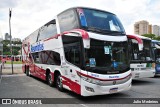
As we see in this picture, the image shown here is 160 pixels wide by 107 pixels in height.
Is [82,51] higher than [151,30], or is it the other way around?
[151,30]

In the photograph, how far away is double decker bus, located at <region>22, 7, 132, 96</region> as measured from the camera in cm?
791

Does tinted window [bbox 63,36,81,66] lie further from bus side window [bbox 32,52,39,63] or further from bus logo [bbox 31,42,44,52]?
bus side window [bbox 32,52,39,63]

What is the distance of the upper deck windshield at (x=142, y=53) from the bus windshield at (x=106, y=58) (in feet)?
12.9

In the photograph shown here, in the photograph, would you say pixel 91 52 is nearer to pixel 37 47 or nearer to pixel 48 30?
pixel 48 30

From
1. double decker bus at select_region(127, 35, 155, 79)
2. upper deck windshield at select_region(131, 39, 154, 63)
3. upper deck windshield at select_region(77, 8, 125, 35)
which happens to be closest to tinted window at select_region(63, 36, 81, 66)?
upper deck windshield at select_region(77, 8, 125, 35)

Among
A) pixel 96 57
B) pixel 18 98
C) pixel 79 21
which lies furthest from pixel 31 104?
pixel 79 21

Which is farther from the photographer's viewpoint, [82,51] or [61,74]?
[61,74]

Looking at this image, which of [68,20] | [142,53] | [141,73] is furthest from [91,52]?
[142,53]

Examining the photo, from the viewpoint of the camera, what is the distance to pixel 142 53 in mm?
12867

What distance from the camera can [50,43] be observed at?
11.6m

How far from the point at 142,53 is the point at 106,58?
5.35m

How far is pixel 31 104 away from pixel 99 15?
15.1 feet

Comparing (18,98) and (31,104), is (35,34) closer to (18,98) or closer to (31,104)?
(18,98)

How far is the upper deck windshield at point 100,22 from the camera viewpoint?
333 inches
